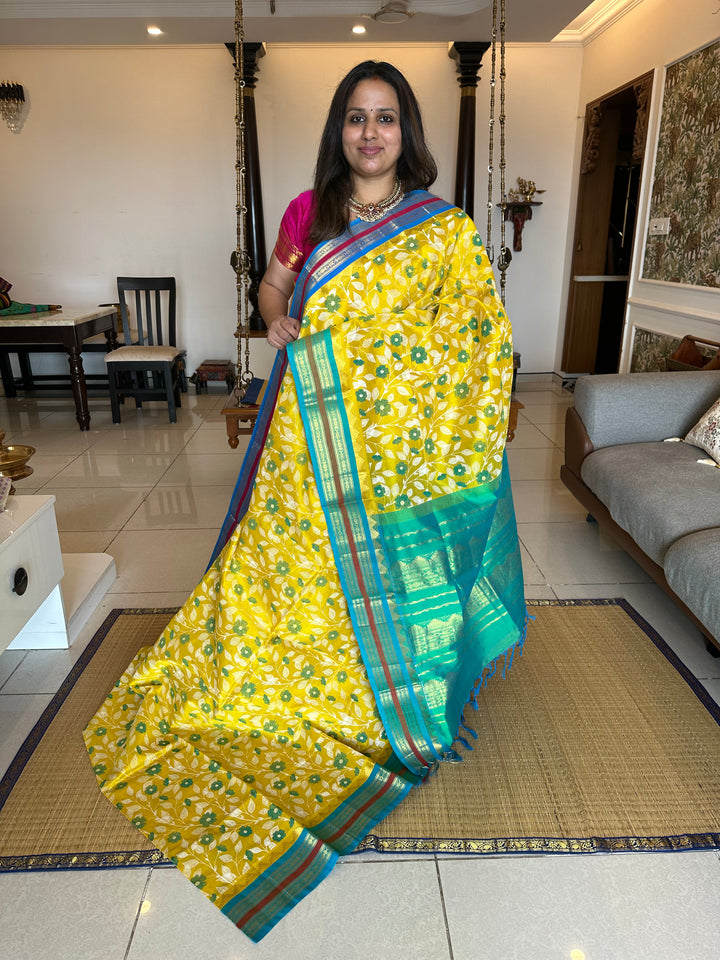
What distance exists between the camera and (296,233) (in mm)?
1688

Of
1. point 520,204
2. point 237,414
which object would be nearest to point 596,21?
point 520,204

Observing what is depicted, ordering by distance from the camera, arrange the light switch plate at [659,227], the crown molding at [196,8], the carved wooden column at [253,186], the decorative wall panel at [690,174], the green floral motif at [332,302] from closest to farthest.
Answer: the green floral motif at [332,302]
the decorative wall panel at [690,174]
the light switch plate at [659,227]
the crown molding at [196,8]
the carved wooden column at [253,186]

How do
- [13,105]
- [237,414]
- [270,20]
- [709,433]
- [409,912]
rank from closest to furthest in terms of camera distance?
[409,912] < [709,433] < [237,414] < [270,20] < [13,105]

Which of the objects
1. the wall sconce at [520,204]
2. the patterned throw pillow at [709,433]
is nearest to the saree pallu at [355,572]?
→ the patterned throw pillow at [709,433]

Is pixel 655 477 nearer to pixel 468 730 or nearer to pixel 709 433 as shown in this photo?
pixel 709 433

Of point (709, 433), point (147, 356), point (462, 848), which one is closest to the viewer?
point (462, 848)

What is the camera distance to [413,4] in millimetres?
4250

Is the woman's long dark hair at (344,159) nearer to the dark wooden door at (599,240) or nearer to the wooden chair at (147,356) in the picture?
the wooden chair at (147,356)

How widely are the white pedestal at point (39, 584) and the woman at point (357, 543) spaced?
0.47 metres

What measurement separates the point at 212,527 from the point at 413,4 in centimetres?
351

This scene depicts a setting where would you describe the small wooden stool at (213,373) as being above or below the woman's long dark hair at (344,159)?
below

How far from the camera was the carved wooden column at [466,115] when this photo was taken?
16.0ft

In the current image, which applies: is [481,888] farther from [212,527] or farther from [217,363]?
[217,363]

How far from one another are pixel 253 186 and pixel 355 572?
168 inches
